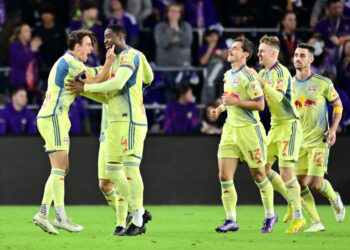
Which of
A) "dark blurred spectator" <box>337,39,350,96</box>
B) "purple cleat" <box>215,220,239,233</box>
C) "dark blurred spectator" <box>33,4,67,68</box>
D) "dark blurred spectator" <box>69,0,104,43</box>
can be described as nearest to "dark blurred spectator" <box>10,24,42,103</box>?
"dark blurred spectator" <box>33,4,67,68</box>

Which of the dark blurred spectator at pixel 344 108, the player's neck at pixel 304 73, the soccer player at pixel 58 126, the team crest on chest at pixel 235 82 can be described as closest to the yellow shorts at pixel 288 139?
the player's neck at pixel 304 73

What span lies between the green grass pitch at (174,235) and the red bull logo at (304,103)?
4.57 feet

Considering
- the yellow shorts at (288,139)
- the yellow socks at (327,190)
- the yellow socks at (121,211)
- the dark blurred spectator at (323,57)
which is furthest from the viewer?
the dark blurred spectator at (323,57)

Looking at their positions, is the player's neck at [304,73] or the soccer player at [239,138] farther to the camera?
the player's neck at [304,73]

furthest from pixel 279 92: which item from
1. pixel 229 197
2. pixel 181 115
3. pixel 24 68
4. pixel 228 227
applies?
pixel 24 68

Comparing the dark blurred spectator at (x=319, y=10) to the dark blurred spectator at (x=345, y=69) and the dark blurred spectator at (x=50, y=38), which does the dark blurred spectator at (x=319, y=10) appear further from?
the dark blurred spectator at (x=50, y=38)

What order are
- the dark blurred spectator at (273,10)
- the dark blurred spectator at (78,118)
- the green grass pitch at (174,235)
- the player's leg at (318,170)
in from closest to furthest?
1. the green grass pitch at (174,235)
2. the player's leg at (318,170)
3. the dark blurred spectator at (78,118)
4. the dark blurred spectator at (273,10)

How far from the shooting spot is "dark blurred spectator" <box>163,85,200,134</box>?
1237 centimetres

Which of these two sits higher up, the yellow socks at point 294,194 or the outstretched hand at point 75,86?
the outstretched hand at point 75,86

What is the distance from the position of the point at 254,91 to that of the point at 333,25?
5926 mm

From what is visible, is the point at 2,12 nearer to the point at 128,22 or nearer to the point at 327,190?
the point at 128,22

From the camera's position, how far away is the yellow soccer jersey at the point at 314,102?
29.3ft

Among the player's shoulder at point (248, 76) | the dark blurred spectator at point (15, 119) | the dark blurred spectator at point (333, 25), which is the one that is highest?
the dark blurred spectator at point (333, 25)

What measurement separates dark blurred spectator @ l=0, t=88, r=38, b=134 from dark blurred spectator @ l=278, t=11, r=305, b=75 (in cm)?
Answer: 414
